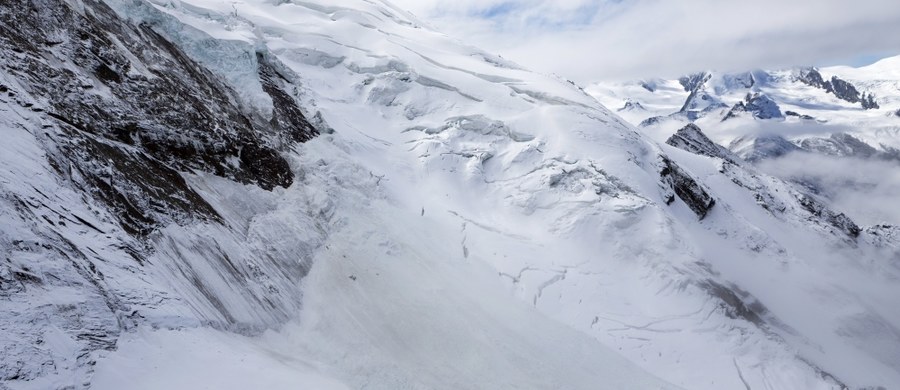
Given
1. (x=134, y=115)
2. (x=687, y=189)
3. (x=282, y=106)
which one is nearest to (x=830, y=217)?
(x=687, y=189)

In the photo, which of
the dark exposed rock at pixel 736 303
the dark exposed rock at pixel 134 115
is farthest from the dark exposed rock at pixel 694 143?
the dark exposed rock at pixel 134 115

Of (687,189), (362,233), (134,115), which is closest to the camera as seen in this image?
(134,115)

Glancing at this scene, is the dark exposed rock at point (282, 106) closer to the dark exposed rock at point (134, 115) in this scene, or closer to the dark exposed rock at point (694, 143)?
the dark exposed rock at point (134, 115)

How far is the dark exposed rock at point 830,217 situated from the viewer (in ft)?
172

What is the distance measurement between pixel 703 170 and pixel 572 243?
24.1m

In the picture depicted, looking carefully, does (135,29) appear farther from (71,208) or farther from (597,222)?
(597,222)

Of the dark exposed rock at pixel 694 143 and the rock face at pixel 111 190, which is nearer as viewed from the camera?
the rock face at pixel 111 190

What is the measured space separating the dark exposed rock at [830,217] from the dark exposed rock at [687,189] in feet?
64.4

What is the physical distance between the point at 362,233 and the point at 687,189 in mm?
24902

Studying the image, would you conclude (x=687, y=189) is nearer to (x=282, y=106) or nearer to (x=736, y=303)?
(x=736, y=303)

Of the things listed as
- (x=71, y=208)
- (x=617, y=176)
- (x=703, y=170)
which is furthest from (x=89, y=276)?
(x=703, y=170)

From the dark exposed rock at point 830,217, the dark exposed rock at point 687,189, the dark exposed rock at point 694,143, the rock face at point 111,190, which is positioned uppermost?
the rock face at point 111,190

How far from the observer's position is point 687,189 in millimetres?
39219

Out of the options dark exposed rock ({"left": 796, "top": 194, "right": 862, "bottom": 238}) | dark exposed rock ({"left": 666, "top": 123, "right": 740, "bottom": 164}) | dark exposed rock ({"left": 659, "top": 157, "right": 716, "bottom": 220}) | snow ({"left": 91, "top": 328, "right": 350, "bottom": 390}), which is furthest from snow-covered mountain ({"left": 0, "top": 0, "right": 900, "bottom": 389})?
dark exposed rock ({"left": 666, "top": 123, "right": 740, "bottom": 164})
